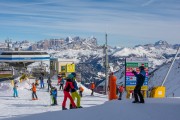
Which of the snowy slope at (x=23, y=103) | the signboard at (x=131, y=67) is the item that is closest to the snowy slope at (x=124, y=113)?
the snowy slope at (x=23, y=103)

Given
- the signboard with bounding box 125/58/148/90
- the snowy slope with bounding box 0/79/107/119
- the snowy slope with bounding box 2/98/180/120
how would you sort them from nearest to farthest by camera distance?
the snowy slope with bounding box 2/98/180/120, the snowy slope with bounding box 0/79/107/119, the signboard with bounding box 125/58/148/90

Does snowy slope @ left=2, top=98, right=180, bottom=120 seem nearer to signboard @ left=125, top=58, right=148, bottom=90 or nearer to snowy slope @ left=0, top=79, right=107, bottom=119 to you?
snowy slope @ left=0, top=79, right=107, bottom=119

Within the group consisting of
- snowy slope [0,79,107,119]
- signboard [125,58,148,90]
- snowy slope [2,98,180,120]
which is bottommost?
snowy slope [0,79,107,119]

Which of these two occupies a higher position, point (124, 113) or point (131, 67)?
point (131, 67)

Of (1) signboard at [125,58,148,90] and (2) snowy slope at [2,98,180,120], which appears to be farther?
(1) signboard at [125,58,148,90]

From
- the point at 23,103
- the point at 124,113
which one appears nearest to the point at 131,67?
the point at 23,103

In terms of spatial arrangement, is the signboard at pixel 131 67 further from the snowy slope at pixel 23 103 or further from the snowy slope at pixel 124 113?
the snowy slope at pixel 124 113

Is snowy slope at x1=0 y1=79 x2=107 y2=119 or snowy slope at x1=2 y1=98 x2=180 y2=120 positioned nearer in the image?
snowy slope at x1=2 y1=98 x2=180 y2=120

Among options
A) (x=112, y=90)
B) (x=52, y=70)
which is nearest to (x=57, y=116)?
(x=112, y=90)

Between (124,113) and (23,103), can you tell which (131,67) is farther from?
(124,113)

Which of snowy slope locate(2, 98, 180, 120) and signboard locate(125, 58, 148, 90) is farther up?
signboard locate(125, 58, 148, 90)

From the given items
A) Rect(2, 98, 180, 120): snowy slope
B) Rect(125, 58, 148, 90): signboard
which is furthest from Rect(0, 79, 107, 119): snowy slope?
Rect(2, 98, 180, 120): snowy slope

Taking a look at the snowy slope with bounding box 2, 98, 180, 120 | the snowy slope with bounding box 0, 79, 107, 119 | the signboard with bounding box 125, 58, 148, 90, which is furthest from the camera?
the signboard with bounding box 125, 58, 148, 90

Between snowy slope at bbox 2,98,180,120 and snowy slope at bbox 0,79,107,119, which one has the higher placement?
snowy slope at bbox 2,98,180,120
